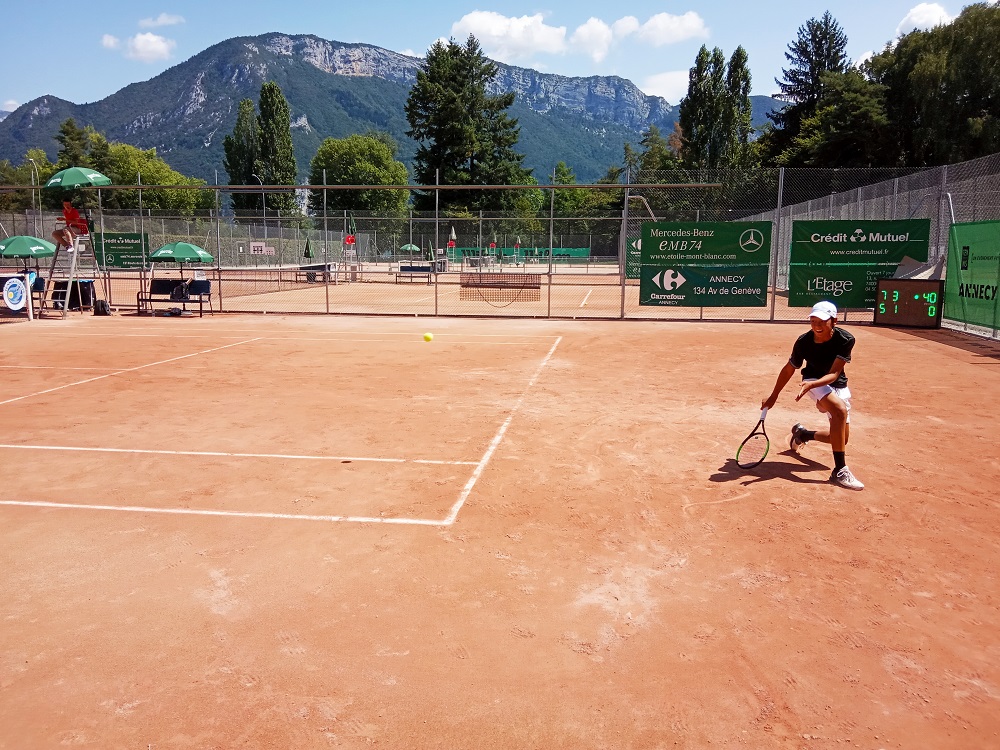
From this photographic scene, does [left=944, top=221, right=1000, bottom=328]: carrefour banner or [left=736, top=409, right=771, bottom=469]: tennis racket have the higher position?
[left=944, top=221, right=1000, bottom=328]: carrefour banner

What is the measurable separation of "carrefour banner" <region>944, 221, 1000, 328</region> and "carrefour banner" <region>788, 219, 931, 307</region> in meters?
1.13

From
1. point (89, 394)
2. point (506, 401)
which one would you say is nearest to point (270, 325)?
point (89, 394)

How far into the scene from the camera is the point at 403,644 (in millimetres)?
3803

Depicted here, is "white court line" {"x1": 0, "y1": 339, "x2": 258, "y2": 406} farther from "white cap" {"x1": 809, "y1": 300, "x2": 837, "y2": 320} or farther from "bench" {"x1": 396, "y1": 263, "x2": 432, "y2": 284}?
"bench" {"x1": 396, "y1": 263, "x2": 432, "y2": 284}

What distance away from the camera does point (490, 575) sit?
4.61 metres

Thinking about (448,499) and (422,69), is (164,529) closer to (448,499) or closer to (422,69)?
(448,499)

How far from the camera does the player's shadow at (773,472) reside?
646 centimetres

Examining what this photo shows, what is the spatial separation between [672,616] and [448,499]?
230cm

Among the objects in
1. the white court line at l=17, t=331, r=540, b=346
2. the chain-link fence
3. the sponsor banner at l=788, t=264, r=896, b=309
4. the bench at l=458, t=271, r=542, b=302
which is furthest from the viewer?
the bench at l=458, t=271, r=542, b=302

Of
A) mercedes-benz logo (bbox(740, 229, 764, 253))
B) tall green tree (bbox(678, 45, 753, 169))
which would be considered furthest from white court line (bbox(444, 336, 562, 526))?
tall green tree (bbox(678, 45, 753, 169))

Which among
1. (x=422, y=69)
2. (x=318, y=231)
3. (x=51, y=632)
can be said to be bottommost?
(x=51, y=632)

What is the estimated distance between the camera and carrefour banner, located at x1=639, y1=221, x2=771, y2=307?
19625 mm

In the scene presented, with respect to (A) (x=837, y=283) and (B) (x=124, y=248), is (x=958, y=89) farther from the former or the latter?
(B) (x=124, y=248)

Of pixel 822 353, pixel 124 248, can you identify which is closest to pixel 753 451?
pixel 822 353
